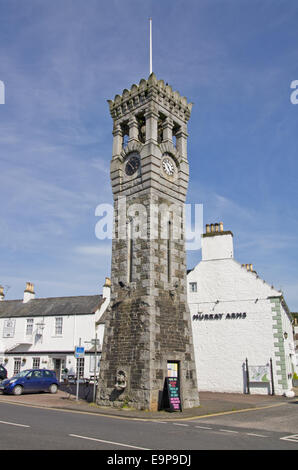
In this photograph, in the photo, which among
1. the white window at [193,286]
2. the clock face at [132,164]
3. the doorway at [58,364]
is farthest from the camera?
the doorway at [58,364]

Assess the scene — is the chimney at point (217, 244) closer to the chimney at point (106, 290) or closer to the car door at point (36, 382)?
the chimney at point (106, 290)

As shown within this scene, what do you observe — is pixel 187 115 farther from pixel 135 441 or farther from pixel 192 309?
pixel 135 441

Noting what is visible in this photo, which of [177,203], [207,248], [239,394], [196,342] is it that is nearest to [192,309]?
[196,342]

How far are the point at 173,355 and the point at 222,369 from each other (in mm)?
11513

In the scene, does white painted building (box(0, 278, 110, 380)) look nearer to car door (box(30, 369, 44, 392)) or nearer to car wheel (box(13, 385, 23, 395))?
car door (box(30, 369, 44, 392))

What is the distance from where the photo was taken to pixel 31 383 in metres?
22.7

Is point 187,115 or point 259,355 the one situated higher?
point 187,115

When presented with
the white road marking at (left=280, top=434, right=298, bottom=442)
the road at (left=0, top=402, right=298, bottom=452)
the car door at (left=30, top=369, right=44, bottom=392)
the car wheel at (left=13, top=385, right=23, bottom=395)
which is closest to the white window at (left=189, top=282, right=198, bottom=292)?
the car door at (left=30, top=369, right=44, bottom=392)

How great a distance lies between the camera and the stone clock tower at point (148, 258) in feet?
54.5

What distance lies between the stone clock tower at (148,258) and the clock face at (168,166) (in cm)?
6

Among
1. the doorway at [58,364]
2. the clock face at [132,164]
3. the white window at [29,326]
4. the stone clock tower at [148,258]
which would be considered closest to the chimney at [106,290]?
the doorway at [58,364]

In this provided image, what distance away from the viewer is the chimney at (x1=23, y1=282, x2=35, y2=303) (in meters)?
40.2

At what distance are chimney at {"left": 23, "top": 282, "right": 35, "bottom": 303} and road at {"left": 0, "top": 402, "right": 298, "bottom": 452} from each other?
89.8 ft

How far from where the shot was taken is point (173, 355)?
17.4m
